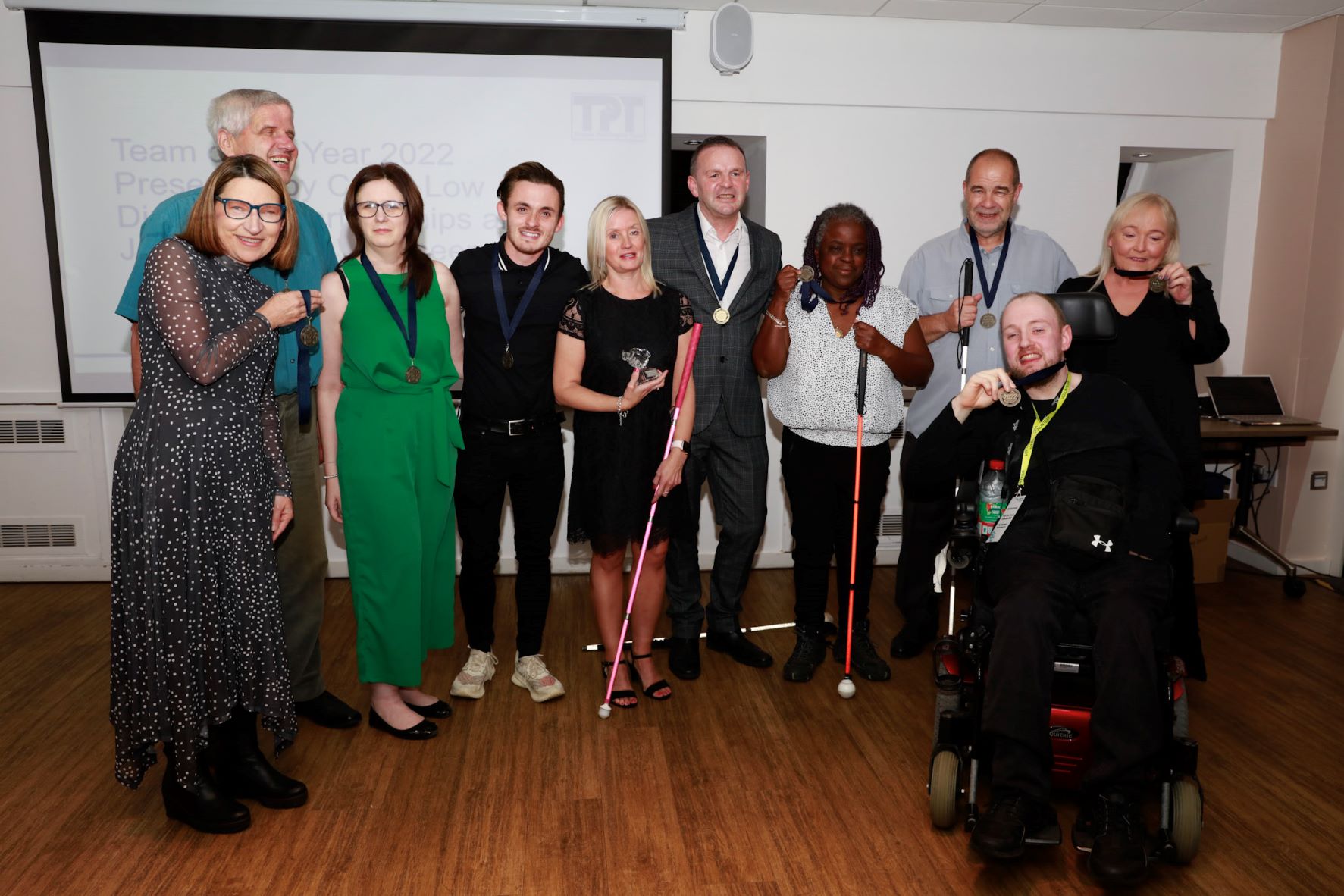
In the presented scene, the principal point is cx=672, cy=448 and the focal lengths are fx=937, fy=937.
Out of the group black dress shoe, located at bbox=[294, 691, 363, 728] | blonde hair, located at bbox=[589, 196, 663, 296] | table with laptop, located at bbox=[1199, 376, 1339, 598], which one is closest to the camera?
blonde hair, located at bbox=[589, 196, 663, 296]

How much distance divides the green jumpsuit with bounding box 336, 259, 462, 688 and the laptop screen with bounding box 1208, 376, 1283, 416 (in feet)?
12.7

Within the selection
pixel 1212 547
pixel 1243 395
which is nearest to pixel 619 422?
pixel 1212 547

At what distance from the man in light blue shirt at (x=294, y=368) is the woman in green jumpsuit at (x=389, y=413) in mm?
118

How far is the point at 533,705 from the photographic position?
3342mm

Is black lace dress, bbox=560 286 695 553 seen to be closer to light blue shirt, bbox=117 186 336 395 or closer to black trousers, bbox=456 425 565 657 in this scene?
black trousers, bbox=456 425 565 657

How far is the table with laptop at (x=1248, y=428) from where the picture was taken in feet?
14.9

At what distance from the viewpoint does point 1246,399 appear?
479 centimetres

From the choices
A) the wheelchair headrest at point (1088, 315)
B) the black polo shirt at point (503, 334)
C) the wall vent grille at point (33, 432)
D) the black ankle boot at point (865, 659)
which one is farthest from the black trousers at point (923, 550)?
the wall vent grille at point (33, 432)

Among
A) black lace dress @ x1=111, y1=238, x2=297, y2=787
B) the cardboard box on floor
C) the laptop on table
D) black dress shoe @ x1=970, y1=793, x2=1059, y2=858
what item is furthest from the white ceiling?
black dress shoe @ x1=970, y1=793, x2=1059, y2=858

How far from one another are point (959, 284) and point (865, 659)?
1.49m

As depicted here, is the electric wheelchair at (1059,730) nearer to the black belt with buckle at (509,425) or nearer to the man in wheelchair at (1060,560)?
the man in wheelchair at (1060,560)

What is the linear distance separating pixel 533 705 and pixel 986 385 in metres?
1.89

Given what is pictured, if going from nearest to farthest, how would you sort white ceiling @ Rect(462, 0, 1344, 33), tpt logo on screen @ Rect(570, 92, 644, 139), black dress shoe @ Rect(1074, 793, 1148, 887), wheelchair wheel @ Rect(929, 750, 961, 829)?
1. black dress shoe @ Rect(1074, 793, 1148, 887)
2. wheelchair wheel @ Rect(929, 750, 961, 829)
3. white ceiling @ Rect(462, 0, 1344, 33)
4. tpt logo on screen @ Rect(570, 92, 644, 139)

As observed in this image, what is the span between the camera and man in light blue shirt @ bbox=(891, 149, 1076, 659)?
3586 mm
